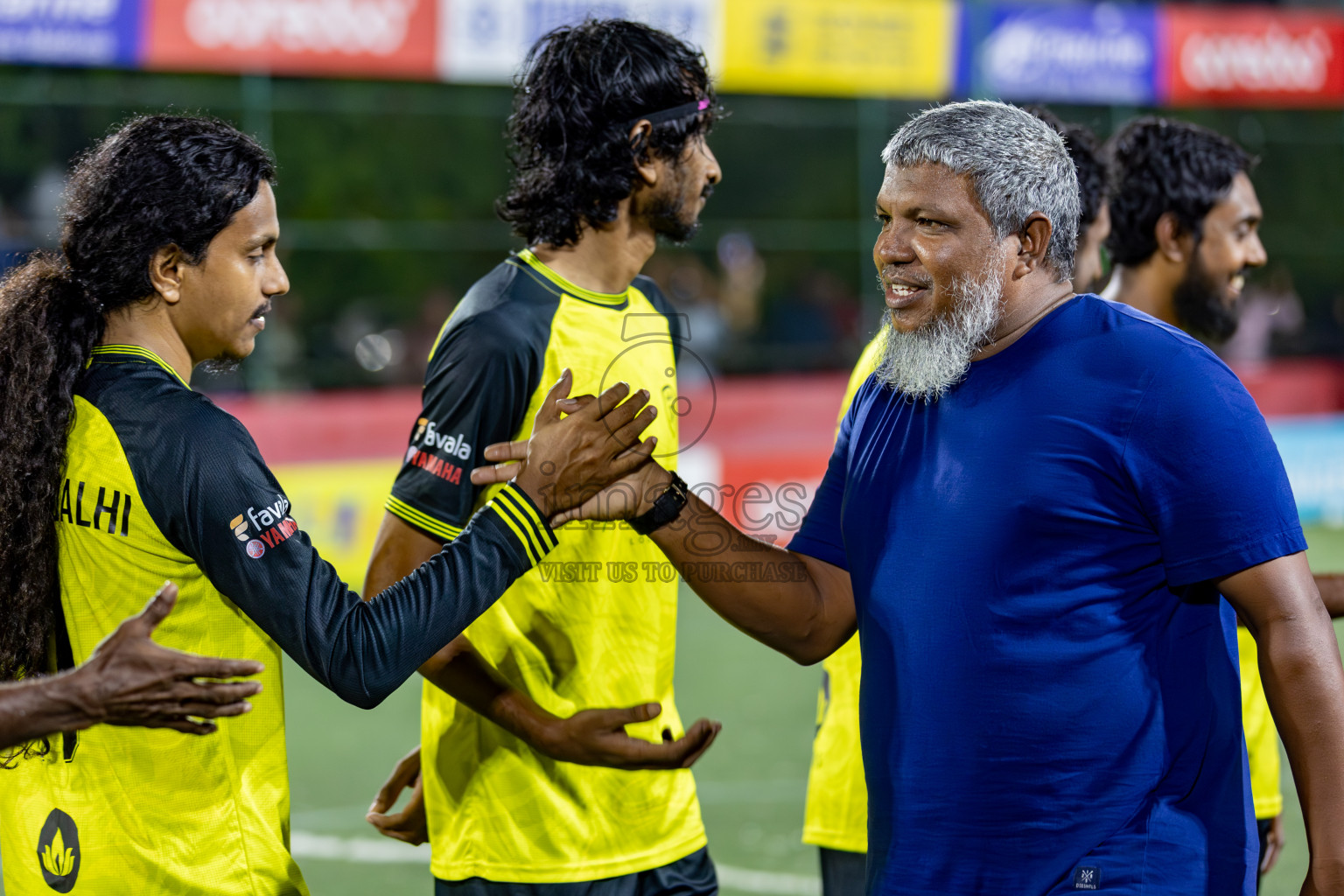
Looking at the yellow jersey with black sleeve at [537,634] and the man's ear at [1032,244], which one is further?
the yellow jersey with black sleeve at [537,634]

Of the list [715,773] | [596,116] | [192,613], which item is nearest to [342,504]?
[715,773]

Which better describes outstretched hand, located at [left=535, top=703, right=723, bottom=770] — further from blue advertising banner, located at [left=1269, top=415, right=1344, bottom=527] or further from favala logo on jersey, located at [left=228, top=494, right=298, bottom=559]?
blue advertising banner, located at [left=1269, top=415, right=1344, bottom=527]

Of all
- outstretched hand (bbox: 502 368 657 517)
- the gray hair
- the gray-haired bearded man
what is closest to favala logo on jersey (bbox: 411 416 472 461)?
outstretched hand (bbox: 502 368 657 517)

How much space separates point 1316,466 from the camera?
13883mm

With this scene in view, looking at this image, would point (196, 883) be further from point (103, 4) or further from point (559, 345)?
point (103, 4)

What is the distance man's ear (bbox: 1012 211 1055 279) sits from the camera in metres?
Answer: 2.71

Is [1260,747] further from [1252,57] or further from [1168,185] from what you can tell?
[1252,57]

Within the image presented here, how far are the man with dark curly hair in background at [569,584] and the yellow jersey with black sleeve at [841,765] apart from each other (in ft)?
1.10

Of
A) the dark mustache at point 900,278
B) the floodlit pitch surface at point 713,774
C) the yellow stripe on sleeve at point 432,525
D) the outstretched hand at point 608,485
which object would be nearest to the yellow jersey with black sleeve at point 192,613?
the outstretched hand at point 608,485

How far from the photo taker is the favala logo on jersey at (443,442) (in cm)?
313

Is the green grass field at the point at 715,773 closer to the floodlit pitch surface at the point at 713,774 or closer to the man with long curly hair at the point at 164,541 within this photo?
the floodlit pitch surface at the point at 713,774

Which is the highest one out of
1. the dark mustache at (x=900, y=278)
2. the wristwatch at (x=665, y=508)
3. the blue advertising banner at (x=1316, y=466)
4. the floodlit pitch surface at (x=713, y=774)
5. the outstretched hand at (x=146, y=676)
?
the dark mustache at (x=900, y=278)

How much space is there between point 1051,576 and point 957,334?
19.5 inches

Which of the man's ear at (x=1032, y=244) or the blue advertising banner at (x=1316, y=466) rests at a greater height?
the man's ear at (x=1032, y=244)
